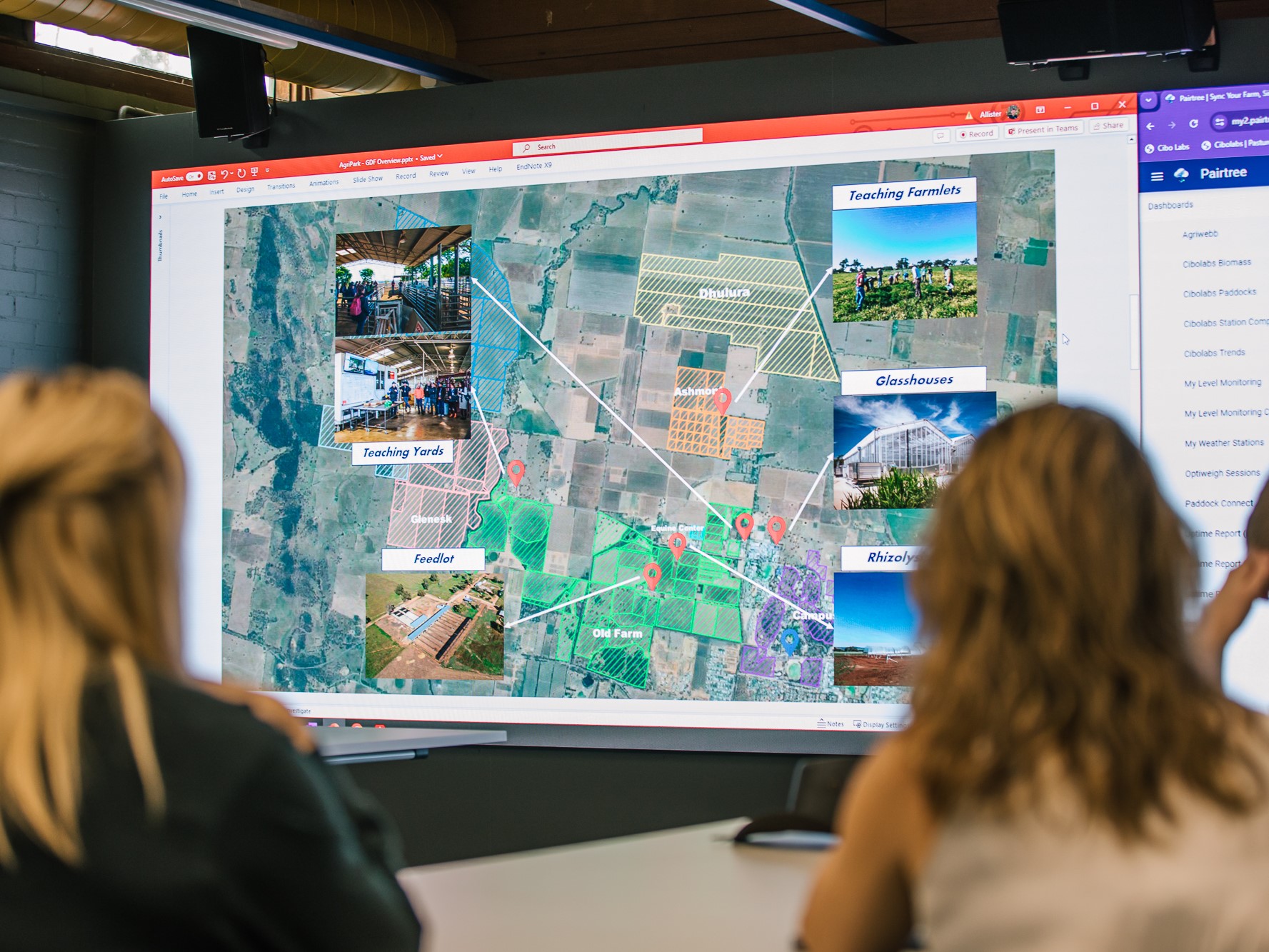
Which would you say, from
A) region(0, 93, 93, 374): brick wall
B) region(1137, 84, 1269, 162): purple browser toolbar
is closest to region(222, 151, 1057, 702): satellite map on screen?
region(1137, 84, 1269, 162): purple browser toolbar

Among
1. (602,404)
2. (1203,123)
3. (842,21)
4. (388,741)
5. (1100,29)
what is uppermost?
(842,21)

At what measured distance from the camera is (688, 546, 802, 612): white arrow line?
3471mm

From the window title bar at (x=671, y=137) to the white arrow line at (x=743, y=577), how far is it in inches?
45.9

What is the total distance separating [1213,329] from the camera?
3.21m

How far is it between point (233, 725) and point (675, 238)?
286 centimetres

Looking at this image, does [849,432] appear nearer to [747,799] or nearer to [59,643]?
[747,799]

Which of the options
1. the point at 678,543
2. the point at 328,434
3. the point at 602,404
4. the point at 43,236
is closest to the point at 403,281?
the point at 328,434

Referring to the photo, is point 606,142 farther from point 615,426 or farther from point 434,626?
point 434,626

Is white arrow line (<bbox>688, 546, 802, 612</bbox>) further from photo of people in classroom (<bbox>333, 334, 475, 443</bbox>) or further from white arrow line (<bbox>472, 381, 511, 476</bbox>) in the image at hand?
photo of people in classroom (<bbox>333, 334, 475, 443</bbox>)

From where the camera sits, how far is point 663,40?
4480 mm

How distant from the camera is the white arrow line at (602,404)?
3.54 meters

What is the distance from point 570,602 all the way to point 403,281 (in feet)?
3.61

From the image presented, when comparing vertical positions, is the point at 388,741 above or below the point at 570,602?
below

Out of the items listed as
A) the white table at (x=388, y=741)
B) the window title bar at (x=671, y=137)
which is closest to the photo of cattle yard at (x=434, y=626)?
the white table at (x=388, y=741)
